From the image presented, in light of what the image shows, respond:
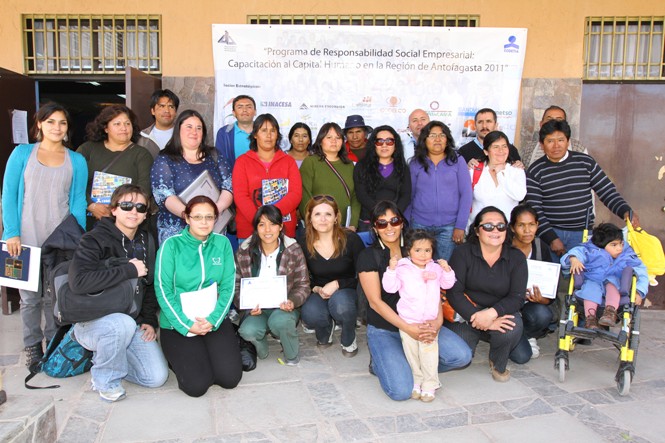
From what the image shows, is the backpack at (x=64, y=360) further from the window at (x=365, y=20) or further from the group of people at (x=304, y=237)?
the window at (x=365, y=20)

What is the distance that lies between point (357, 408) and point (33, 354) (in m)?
2.59

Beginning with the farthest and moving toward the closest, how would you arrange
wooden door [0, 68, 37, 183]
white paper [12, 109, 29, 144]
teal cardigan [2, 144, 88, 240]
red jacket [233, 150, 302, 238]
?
white paper [12, 109, 29, 144] → wooden door [0, 68, 37, 183] → red jacket [233, 150, 302, 238] → teal cardigan [2, 144, 88, 240]

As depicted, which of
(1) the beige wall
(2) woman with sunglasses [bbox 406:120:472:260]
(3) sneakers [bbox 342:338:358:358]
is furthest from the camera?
(1) the beige wall

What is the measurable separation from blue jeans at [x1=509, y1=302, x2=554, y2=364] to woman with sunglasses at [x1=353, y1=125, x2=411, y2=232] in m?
1.38

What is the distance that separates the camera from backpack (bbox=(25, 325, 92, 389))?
3.93 meters

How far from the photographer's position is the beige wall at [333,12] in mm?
6250

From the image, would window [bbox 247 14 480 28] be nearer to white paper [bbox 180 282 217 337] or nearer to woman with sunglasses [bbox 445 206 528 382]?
woman with sunglasses [bbox 445 206 528 382]

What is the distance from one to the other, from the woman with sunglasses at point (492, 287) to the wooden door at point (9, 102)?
4779mm

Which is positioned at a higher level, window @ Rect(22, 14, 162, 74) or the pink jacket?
window @ Rect(22, 14, 162, 74)

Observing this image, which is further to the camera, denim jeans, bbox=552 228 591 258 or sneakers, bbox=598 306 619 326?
denim jeans, bbox=552 228 591 258

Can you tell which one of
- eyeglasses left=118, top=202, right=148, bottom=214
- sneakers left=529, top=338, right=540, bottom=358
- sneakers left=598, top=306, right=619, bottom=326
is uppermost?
eyeglasses left=118, top=202, right=148, bottom=214

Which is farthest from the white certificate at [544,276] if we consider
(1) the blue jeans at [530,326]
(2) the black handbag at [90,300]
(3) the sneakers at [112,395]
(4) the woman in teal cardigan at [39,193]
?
(4) the woman in teal cardigan at [39,193]

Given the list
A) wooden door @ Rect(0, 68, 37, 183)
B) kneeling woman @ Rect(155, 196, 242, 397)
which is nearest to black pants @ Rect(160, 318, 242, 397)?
kneeling woman @ Rect(155, 196, 242, 397)

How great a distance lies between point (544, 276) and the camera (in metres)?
4.35
